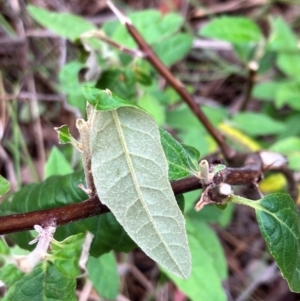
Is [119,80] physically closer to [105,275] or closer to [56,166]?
[56,166]

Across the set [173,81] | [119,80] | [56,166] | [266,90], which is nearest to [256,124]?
[266,90]

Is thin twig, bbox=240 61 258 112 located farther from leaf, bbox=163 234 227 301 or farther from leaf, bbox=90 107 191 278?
leaf, bbox=90 107 191 278

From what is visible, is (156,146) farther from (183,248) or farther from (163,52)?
(163,52)

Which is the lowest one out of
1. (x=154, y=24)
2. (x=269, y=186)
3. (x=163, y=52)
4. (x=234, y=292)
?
(x=234, y=292)

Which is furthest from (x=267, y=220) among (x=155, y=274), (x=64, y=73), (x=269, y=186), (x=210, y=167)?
(x=155, y=274)

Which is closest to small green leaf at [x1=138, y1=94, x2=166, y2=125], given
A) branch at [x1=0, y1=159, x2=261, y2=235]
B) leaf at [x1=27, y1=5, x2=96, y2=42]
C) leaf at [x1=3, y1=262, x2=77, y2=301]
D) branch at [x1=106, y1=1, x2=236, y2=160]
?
branch at [x1=106, y1=1, x2=236, y2=160]
